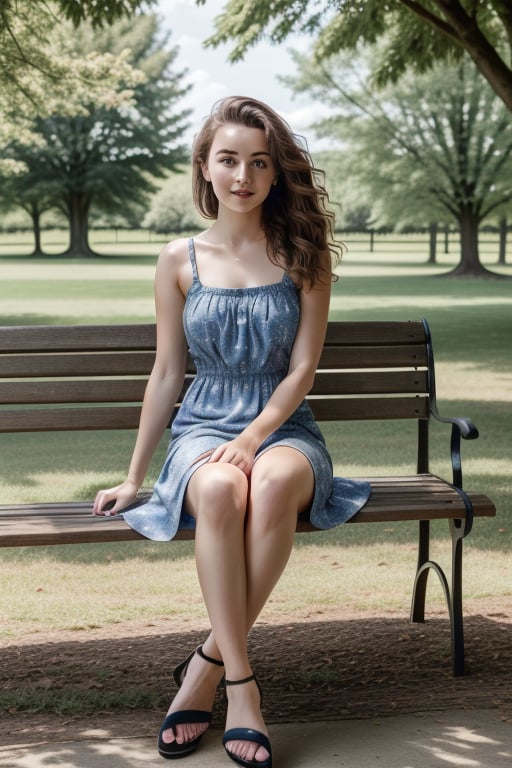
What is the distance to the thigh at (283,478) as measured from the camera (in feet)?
11.1

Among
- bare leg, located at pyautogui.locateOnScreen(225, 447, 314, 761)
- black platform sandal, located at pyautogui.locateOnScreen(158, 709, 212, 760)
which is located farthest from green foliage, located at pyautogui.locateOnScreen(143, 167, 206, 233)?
black platform sandal, located at pyautogui.locateOnScreen(158, 709, 212, 760)

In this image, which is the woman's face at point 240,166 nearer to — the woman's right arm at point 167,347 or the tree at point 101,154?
the woman's right arm at point 167,347

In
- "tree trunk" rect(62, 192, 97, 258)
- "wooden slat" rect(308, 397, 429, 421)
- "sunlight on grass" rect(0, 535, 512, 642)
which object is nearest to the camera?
"wooden slat" rect(308, 397, 429, 421)

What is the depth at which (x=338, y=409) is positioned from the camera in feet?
15.0

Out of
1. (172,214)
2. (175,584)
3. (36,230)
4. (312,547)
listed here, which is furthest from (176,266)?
(172,214)

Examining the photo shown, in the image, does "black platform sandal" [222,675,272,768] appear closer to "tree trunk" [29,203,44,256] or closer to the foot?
the foot

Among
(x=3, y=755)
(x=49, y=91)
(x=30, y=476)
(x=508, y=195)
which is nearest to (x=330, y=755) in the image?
(x=3, y=755)

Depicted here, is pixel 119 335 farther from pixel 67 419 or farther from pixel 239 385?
pixel 239 385

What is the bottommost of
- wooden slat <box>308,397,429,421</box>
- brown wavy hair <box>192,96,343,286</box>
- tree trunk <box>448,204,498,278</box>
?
wooden slat <box>308,397,429,421</box>

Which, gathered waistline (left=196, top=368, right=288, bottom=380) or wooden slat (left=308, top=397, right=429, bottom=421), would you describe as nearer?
gathered waistline (left=196, top=368, right=288, bottom=380)

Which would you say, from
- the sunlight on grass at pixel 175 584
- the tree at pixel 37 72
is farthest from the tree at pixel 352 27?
the sunlight on grass at pixel 175 584

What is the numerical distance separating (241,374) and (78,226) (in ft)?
200

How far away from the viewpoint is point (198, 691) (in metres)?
3.38

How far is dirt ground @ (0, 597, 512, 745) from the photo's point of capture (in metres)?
3.59
